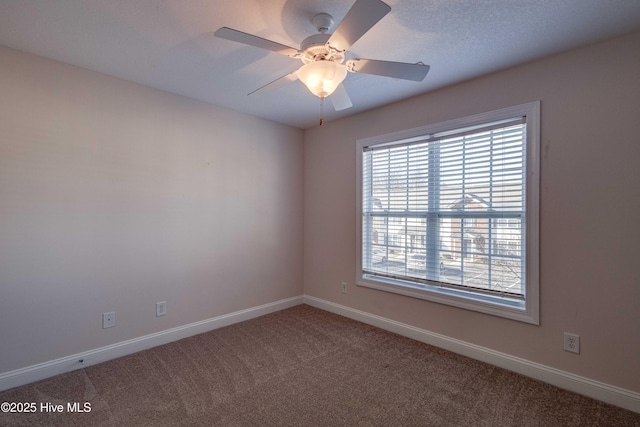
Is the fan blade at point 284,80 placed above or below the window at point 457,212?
above

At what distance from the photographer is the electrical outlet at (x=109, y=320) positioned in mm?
2589

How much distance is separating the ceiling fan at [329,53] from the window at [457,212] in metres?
1.13

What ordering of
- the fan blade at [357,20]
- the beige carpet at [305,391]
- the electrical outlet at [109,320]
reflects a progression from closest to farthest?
the fan blade at [357,20] < the beige carpet at [305,391] < the electrical outlet at [109,320]

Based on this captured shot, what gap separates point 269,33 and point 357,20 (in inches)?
31.6

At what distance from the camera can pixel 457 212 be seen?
2.78 metres

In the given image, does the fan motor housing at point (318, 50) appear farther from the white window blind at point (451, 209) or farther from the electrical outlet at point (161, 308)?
the electrical outlet at point (161, 308)

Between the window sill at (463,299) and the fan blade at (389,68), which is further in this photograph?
the window sill at (463,299)

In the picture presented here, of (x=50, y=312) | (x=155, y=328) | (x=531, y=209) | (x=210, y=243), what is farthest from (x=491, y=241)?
(x=50, y=312)

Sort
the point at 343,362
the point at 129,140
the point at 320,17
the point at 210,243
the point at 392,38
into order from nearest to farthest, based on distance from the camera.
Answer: the point at 320,17 → the point at 392,38 → the point at 343,362 → the point at 129,140 → the point at 210,243

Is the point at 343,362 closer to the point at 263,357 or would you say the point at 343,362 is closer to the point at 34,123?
the point at 263,357

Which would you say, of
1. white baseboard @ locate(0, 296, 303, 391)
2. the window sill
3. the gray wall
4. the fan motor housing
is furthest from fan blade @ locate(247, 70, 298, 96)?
white baseboard @ locate(0, 296, 303, 391)

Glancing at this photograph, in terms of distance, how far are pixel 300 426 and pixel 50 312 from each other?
2068 mm

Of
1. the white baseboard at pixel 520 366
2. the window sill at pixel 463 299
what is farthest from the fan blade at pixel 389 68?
the white baseboard at pixel 520 366

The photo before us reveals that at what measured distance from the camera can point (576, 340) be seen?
7.08 ft
